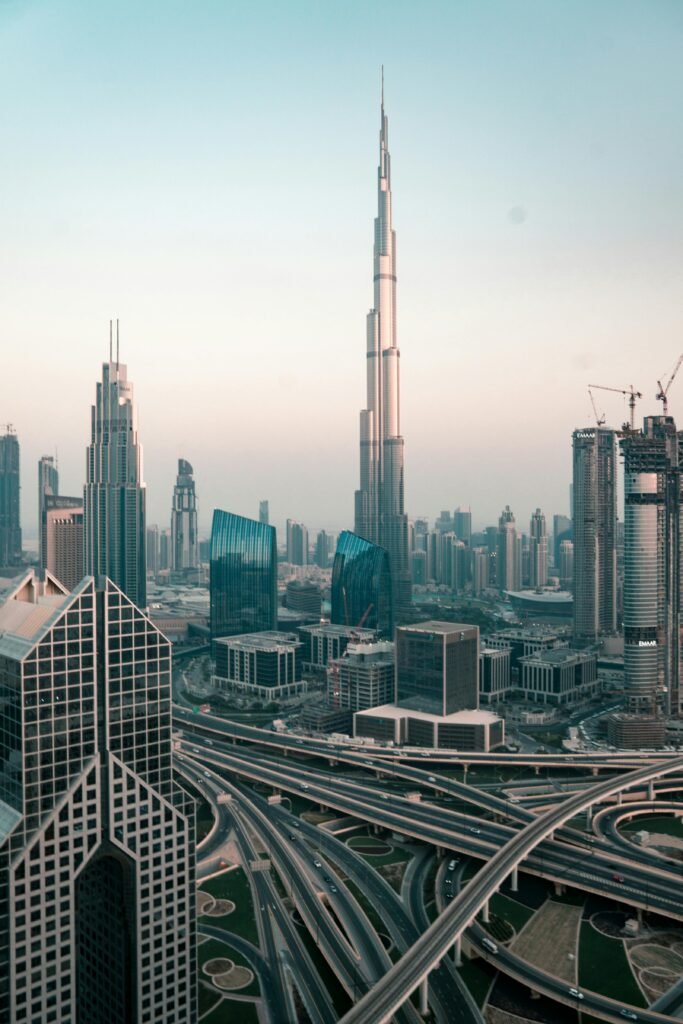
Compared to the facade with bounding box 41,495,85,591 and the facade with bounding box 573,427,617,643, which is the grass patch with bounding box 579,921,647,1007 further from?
the facade with bounding box 41,495,85,591

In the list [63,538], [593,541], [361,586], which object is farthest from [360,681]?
[63,538]

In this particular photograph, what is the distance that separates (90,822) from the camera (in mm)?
A: 38719

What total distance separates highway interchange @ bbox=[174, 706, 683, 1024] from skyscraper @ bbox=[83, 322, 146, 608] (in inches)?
3094

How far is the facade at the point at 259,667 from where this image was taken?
147 metres

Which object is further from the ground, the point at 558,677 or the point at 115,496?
the point at 115,496

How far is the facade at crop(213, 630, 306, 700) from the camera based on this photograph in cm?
14738

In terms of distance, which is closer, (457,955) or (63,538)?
(457,955)

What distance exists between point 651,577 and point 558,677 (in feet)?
82.6

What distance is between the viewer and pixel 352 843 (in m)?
79.1

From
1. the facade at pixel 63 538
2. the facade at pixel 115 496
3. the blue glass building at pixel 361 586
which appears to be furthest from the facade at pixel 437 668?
the facade at pixel 63 538

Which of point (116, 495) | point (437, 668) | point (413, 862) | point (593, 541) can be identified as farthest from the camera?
point (116, 495)

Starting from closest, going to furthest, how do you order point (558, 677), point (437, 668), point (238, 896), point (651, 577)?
point (238, 896), point (437, 668), point (651, 577), point (558, 677)

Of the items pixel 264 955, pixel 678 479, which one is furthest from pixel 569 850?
pixel 678 479

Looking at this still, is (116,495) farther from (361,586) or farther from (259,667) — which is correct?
(259,667)
